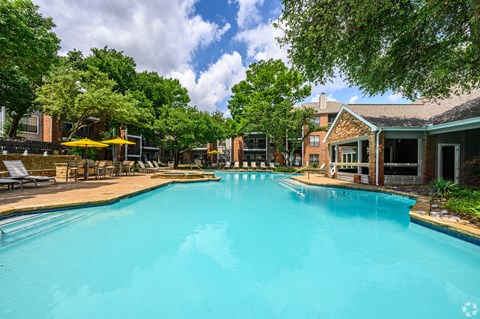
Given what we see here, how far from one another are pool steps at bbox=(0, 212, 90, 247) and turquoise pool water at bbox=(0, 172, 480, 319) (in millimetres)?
21

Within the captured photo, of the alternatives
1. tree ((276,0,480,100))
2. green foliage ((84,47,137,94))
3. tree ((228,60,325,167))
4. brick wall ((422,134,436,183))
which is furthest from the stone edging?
tree ((228,60,325,167))

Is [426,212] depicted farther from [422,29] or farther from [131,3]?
[131,3]

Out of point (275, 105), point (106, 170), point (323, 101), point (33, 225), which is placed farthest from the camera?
point (323, 101)

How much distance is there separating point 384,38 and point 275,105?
1957 cm

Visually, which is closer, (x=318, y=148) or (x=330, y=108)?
(x=318, y=148)

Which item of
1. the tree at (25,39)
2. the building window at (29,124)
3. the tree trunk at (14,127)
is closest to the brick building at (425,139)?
the tree at (25,39)

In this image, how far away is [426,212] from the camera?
6.03 m

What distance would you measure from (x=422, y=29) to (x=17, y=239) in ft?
47.2

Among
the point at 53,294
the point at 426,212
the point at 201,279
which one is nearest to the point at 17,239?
the point at 53,294

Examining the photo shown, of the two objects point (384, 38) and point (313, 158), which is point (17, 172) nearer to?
point (384, 38)

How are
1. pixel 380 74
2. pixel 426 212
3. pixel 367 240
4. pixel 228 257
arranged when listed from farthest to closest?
pixel 380 74
pixel 426 212
pixel 367 240
pixel 228 257

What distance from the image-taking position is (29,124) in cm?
2170

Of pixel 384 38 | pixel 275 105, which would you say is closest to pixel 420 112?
pixel 384 38

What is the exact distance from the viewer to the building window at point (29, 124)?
21297mm
